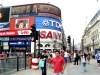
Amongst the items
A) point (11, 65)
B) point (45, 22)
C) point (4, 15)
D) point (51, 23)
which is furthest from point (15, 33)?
point (11, 65)

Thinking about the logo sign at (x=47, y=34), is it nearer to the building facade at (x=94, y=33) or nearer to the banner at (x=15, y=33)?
the banner at (x=15, y=33)

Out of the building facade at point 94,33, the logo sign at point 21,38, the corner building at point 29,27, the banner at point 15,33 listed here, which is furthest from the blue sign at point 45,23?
the building facade at point 94,33

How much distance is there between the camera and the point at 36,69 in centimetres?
1842

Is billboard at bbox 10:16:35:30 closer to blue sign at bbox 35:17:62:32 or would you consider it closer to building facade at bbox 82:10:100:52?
blue sign at bbox 35:17:62:32

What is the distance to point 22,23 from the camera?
86.9 metres

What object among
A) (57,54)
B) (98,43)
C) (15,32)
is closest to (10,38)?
(15,32)

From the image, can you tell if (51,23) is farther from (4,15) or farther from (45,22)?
(4,15)

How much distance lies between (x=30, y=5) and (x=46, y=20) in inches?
302

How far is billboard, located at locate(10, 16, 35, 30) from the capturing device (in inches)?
3370

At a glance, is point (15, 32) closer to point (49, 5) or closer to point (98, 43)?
point (49, 5)

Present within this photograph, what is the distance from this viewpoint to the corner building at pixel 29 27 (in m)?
86.1

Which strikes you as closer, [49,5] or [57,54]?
[57,54]

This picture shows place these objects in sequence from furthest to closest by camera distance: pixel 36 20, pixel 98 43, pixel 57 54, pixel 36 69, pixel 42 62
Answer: pixel 98 43, pixel 36 20, pixel 36 69, pixel 42 62, pixel 57 54

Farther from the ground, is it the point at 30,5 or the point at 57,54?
the point at 30,5
